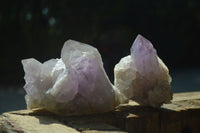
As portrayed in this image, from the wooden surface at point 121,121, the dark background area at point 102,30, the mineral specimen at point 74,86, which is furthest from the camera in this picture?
the dark background area at point 102,30

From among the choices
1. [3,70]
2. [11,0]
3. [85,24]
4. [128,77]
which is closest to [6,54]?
[3,70]

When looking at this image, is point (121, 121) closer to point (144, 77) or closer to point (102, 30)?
point (144, 77)

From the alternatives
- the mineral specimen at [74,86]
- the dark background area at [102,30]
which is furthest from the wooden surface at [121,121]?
the dark background area at [102,30]

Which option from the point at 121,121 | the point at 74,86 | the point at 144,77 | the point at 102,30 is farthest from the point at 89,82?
the point at 102,30

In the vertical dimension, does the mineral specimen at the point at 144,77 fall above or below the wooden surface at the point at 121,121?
above

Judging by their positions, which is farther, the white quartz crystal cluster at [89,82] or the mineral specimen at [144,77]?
the mineral specimen at [144,77]

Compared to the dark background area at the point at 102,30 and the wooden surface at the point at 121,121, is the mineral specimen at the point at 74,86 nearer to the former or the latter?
the wooden surface at the point at 121,121

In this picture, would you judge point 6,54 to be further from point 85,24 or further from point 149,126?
point 149,126

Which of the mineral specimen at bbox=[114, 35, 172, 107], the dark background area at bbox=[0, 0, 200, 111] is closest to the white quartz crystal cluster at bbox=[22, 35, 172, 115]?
the mineral specimen at bbox=[114, 35, 172, 107]
